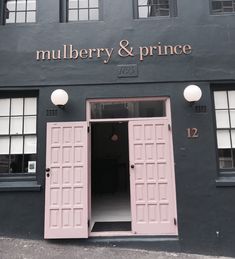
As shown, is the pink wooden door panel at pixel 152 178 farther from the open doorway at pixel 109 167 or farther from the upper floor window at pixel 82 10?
the upper floor window at pixel 82 10

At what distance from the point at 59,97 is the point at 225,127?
11.2 feet

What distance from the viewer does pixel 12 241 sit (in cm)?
602

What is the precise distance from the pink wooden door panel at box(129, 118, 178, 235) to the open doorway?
90.0 inches

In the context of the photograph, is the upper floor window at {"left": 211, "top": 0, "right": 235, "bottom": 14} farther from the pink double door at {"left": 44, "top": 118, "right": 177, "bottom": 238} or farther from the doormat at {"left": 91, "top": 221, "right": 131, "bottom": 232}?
the doormat at {"left": 91, "top": 221, "right": 131, "bottom": 232}

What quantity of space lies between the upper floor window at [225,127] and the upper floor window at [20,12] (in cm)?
442

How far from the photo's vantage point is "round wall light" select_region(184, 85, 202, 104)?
6.04 meters

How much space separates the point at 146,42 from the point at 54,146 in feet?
9.46

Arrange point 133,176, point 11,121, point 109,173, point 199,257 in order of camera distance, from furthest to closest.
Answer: point 109,173 < point 11,121 < point 133,176 < point 199,257

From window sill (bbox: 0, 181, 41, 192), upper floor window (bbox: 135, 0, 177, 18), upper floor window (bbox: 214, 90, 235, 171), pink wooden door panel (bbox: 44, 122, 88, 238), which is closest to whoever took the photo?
pink wooden door panel (bbox: 44, 122, 88, 238)

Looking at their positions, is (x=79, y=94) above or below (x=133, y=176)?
above

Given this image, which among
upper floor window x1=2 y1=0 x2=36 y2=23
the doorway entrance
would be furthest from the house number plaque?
upper floor window x1=2 y1=0 x2=36 y2=23

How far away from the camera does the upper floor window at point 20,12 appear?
7004mm

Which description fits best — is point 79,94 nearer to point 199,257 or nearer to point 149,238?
point 149,238

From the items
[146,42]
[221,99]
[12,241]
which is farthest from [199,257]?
[146,42]
